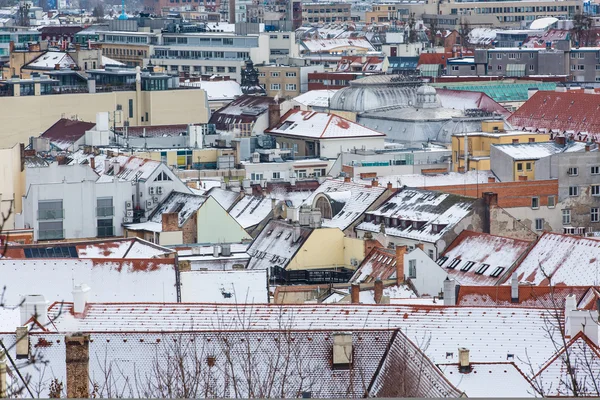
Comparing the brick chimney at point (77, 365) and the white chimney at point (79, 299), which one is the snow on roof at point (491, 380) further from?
the white chimney at point (79, 299)

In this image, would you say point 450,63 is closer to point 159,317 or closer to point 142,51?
point 142,51

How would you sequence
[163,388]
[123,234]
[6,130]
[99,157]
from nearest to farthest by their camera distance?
[163,388] < [123,234] < [99,157] < [6,130]

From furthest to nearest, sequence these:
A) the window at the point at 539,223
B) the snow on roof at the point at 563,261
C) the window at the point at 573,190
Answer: the window at the point at 573,190 < the window at the point at 539,223 < the snow on roof at the point at 563,261

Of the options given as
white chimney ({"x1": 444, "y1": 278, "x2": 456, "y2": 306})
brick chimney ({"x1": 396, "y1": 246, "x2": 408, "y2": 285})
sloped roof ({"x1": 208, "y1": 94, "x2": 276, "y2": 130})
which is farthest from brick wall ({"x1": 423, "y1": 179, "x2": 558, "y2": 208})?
sloped roof ({"x1": 208, "y1": 94, "x2": 276, "y2": 130})

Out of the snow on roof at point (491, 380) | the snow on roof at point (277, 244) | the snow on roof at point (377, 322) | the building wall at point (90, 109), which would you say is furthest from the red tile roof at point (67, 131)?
the snow on roof at point (491, 380)

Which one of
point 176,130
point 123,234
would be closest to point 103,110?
point 176,130

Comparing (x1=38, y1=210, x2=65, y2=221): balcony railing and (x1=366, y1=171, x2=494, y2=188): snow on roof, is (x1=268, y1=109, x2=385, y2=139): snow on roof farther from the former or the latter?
(x1=38, y1=210, x2=65, y2=221): balcony railing

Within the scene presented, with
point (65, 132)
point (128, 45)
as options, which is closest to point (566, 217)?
point (65, 132)
